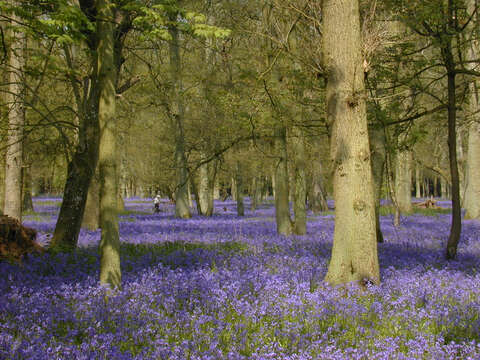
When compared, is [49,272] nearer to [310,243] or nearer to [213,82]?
[310,243]

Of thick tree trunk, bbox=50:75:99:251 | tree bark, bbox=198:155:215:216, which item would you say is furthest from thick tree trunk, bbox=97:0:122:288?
tree bark, bbox=198:155:215:216

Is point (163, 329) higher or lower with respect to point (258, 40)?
lower

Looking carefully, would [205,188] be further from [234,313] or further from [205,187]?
[234,313]

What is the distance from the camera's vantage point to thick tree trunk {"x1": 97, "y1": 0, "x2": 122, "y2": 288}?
564cm

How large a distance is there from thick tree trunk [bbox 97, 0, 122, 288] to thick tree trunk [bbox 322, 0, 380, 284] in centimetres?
304

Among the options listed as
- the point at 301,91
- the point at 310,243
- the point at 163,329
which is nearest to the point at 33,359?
the point at 163,329

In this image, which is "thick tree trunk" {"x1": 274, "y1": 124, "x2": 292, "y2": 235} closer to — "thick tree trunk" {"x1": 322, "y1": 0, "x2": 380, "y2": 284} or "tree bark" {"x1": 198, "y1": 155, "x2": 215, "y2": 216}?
"thick tree trunk" {"x1": 322, "y1": 0, "x2": 380, "y2": 284}

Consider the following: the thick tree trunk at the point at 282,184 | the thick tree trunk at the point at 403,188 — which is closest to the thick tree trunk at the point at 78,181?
the thick tree trunk at the point at 282,184

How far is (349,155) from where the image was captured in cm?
602

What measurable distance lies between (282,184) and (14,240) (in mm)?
7607

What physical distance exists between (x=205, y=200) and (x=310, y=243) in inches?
757

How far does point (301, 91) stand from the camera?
38.1 ft

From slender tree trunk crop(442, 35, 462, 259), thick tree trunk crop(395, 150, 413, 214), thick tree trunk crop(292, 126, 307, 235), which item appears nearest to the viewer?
slender tree trunk crop(442, 35, 462, 259)

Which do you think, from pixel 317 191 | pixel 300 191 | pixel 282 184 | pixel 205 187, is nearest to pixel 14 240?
pixel 282 184
